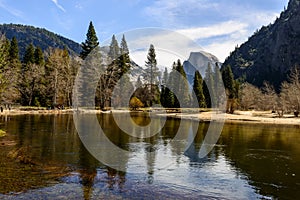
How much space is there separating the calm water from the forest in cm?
5197

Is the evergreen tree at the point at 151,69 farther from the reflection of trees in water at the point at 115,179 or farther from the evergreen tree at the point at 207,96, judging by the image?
the reflection of trees in water at the point at 115,179

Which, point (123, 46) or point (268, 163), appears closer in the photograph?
point (268, 163)

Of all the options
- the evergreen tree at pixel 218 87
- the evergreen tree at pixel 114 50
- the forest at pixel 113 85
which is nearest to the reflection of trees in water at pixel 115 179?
the forest at pixel 113 85

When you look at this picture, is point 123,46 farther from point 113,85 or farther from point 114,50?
A: point 113,85

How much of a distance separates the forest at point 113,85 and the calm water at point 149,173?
51970 millimetres

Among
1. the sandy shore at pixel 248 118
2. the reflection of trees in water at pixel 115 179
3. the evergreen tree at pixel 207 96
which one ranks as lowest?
the reflection of trees in water at pixel 115 179

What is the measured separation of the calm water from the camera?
13.7 metres

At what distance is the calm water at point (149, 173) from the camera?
13.7 metres

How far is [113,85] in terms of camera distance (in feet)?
295

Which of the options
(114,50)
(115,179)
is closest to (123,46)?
(114,50)

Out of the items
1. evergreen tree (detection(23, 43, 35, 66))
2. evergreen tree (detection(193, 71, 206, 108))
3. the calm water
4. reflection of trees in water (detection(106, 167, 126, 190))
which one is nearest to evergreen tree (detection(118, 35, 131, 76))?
evergreen tree (detection(193, 71, 206, 108))

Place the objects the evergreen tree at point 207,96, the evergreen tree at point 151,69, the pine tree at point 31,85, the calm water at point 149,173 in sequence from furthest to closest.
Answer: the evergreen tree at point 151,69
the evergreen tree at point 207,96
the pine tree at point 31,85
the calm water at point 149,173

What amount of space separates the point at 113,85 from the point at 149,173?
73751 millimetres

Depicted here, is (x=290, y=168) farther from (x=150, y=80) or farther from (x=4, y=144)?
(x=150, y=80)
